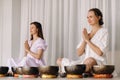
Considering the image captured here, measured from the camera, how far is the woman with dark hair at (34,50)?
92.7 inches

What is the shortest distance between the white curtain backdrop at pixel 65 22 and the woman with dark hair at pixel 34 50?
27cm

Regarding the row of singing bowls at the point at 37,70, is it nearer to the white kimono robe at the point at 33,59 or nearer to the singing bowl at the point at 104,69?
the singing bowl at the point at 104,69

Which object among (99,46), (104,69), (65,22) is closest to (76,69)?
(104,69)

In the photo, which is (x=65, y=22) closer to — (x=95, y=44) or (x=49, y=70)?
(x=95, y=44)

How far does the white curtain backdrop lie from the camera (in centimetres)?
234

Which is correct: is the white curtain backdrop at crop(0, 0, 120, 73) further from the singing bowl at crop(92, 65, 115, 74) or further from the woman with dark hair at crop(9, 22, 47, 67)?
the singing bowl at crop(92, 65, 115, 74)

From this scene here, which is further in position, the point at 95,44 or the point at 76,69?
the point at 95,44

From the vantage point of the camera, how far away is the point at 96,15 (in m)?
2.02

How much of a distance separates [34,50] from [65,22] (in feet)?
1.26

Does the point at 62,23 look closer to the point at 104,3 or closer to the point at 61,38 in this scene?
the point at 61,38

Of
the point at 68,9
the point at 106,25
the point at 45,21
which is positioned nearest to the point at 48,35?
the point at 45,21

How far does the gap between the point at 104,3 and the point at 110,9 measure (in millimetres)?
70

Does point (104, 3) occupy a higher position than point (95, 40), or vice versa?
point (104, 3)

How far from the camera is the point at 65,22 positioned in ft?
8.71
